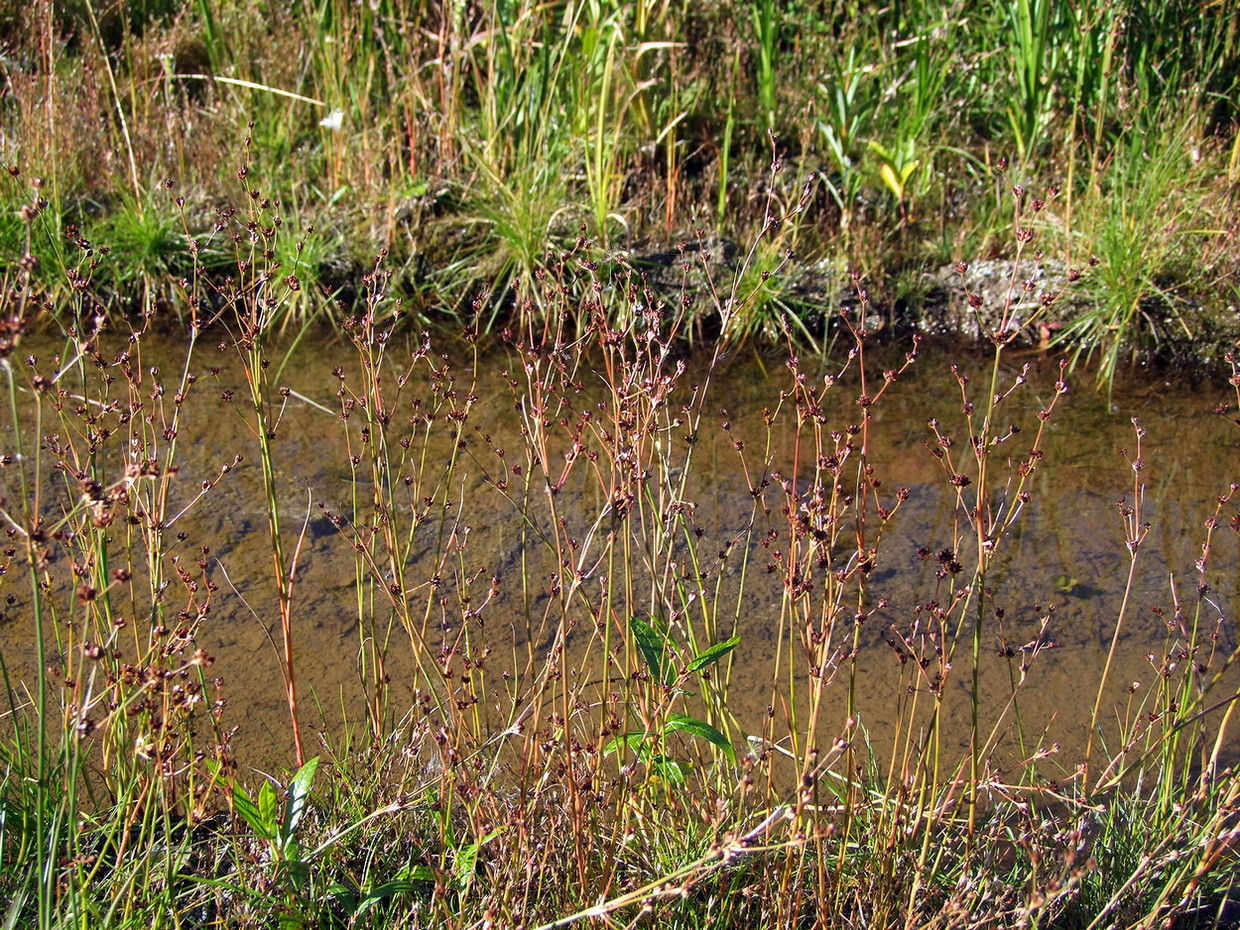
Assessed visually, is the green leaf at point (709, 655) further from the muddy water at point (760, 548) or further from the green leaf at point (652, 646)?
the muddy water at point (760, 548)

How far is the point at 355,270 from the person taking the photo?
200 inches

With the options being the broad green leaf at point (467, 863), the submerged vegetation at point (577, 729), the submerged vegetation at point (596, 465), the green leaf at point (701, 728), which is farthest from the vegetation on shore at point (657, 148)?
the broad green leaf at point (467, 863)

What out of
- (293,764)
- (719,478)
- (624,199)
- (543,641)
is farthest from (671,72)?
(293,764)

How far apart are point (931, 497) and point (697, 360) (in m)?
1.38

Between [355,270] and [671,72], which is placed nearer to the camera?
[355,270]

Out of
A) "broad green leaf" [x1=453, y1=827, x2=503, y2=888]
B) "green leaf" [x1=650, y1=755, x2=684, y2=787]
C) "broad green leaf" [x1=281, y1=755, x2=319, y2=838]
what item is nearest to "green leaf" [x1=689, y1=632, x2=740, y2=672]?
"green leaf" [x1=650, y1=755, x2=684, y2=787]

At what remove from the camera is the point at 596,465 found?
2.29 m

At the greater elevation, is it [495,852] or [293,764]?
[495,852]

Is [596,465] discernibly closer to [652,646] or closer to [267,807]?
[652,646]

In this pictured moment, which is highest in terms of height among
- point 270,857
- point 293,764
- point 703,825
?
point 270,857

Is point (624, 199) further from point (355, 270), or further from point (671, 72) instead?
point (355, 270)

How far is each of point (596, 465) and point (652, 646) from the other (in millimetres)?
602

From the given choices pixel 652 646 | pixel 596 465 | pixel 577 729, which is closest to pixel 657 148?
pixel 596 465

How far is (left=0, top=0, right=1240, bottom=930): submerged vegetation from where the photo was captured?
68.0 inches
